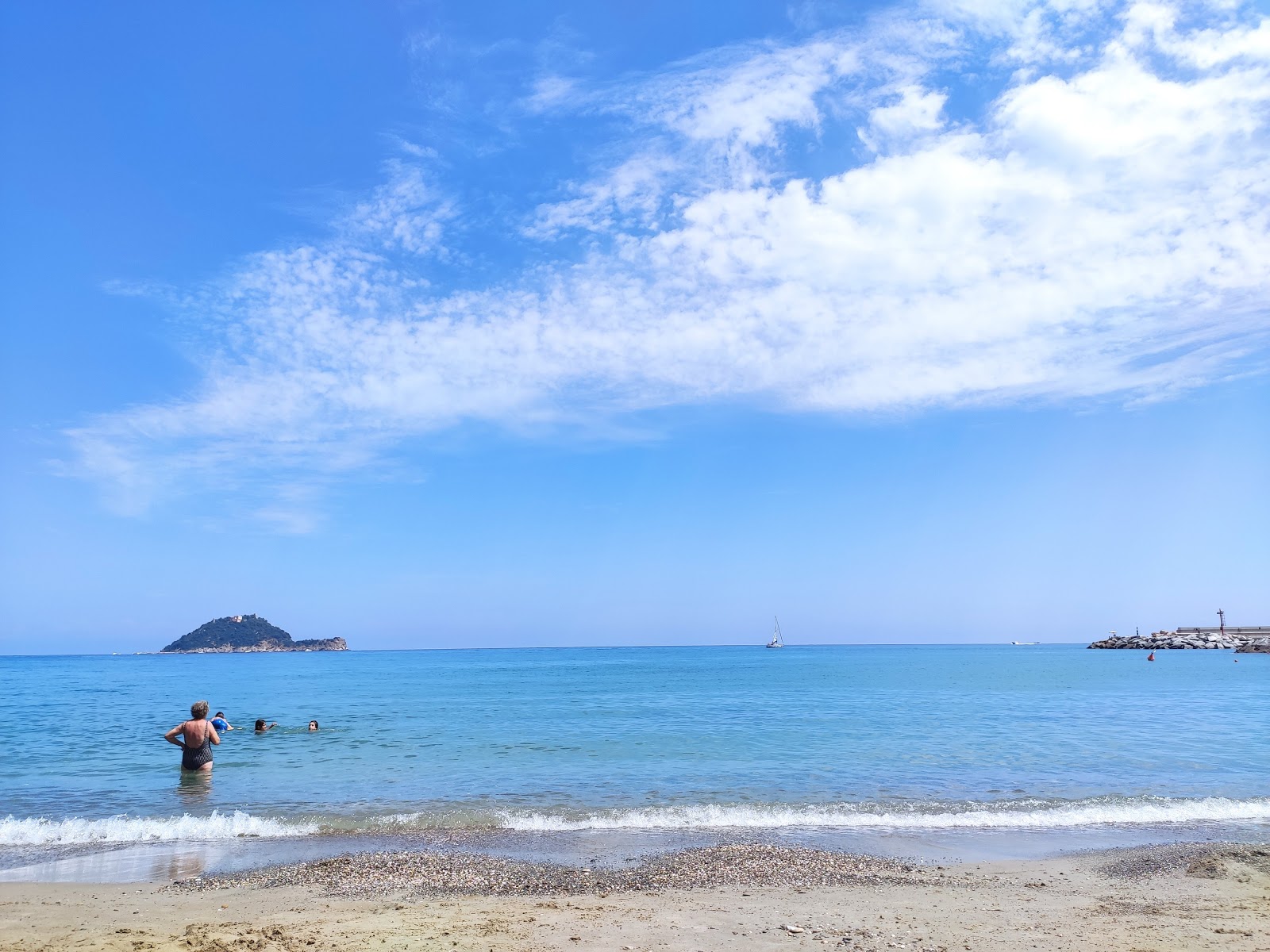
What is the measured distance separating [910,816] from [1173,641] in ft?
434

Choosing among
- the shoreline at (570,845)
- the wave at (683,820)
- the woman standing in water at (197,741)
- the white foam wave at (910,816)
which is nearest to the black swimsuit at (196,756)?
the woman standing in water at (197,741)

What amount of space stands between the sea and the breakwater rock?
94.2 meters

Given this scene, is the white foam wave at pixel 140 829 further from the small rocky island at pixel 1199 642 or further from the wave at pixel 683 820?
the small rocky island at pixel 1199 642

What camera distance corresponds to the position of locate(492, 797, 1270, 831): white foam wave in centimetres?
1381

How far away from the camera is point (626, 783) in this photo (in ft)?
58.1

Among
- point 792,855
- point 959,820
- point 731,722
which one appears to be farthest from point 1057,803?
point 731,722

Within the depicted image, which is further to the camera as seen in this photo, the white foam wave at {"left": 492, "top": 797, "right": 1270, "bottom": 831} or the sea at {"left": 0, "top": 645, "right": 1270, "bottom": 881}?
the white foam wave at {"left": 492, "top": 797, "right": 1270, "bottom": 831}

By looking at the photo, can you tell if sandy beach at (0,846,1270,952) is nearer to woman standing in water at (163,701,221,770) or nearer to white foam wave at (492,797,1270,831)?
white foam wave at (492,797,1270,831)

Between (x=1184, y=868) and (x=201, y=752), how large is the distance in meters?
19.5

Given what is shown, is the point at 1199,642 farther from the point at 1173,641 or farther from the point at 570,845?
the point at 570,845

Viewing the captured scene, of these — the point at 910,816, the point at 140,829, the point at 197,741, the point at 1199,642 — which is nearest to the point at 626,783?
the point at 910,816

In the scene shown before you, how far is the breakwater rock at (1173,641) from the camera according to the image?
11244cm

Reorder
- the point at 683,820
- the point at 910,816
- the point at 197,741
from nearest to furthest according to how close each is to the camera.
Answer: the point at 683,820 → the point at 910,816 → the point at 197,741

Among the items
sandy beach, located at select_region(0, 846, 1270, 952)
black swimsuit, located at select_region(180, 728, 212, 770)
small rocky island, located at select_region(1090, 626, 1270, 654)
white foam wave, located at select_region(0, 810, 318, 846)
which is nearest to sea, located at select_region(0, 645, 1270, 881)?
white foam wave, located at select_region(0, 810, 318, 846)
